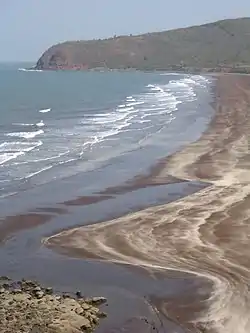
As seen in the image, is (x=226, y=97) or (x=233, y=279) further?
(x=226, y=97)

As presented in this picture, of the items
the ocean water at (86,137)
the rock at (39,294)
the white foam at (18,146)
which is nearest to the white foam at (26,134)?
the ocean water at (86,137)

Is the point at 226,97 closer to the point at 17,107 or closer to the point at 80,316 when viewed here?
the point at 17,107

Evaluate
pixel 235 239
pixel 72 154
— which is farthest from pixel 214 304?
pixel 72 154

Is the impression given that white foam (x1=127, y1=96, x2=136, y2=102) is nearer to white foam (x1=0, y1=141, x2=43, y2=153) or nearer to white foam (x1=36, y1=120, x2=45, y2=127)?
white foam (x1=36, y1=120, x2=45, y2=127)

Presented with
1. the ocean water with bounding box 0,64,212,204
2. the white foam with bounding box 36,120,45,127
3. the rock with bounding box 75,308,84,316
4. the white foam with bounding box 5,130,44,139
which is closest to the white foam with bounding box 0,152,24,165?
the ocean water with bounding box 0,64,212,204

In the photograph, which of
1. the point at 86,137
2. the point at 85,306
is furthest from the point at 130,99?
the point at 85,306

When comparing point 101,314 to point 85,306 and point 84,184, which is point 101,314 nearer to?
point 85,306
